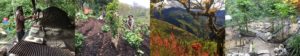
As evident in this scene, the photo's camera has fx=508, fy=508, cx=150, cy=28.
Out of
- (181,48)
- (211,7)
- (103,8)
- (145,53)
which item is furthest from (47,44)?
(211,7)

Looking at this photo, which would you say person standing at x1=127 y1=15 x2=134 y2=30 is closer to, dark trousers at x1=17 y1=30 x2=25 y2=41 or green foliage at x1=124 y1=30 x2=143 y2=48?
green foliage at x1=124 y1=30 x2=143 y2=48

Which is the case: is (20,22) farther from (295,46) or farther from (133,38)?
(295,46)

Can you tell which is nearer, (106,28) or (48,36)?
→ (106,28)

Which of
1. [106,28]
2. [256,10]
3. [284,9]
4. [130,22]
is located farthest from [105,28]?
[284,9]

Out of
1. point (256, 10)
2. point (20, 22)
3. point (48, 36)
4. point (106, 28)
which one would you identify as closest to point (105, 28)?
point (106, 28)

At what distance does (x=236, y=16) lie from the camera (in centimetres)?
362

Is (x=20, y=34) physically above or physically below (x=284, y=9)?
below

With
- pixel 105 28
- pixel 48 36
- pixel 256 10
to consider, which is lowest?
pixel 48 36

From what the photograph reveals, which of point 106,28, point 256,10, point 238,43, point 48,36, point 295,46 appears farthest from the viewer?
point 48,36

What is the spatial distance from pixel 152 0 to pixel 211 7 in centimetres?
53

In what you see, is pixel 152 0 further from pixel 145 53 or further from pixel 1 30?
pixel 1 30

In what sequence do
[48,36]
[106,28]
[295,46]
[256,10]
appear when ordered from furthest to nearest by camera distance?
[48,36], [106,28], [256,10], [295,46]

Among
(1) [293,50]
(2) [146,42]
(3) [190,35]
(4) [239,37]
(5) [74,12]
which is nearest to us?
(1) [293,50]

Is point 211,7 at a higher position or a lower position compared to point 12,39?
higher
